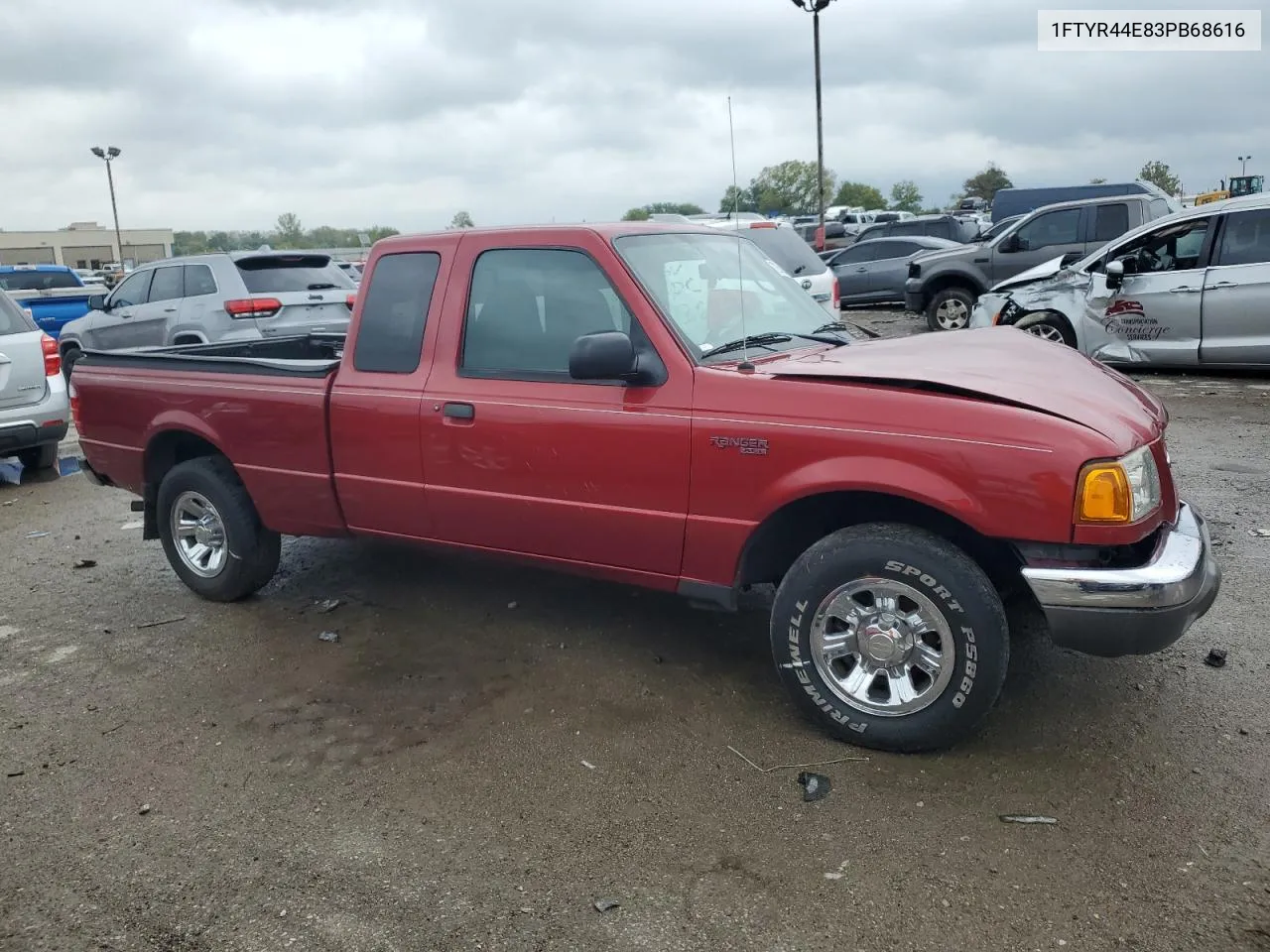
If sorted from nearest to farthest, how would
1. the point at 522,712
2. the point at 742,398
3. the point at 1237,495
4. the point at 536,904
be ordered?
the point at 536,904 → the point at 742,398 → the point at 522,712 → the point at 1237,495

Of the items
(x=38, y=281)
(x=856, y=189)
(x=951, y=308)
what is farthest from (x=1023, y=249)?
(x=856, y=189)

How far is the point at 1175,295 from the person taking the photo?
10.0m

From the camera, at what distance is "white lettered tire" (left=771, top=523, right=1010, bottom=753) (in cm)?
327

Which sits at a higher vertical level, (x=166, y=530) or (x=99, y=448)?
(x=99, y=448)

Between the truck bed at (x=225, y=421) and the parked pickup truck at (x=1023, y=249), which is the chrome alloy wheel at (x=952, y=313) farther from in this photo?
the truck bed at (x=225, y=421)

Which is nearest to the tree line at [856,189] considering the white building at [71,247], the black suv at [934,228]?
the black suv at [934,228]

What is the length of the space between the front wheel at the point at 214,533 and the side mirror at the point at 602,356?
239 centimetres

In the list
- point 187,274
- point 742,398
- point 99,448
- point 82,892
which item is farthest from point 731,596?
point 187,274

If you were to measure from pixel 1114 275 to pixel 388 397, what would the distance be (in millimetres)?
8395

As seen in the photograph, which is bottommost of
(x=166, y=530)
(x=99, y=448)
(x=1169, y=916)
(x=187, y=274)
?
(x=1169, y=916)

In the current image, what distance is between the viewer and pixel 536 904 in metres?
2.78

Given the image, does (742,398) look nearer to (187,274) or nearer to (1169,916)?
(1169,916)

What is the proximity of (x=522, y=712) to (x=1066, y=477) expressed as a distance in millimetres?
2152

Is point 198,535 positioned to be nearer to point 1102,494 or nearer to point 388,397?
point 388,397
